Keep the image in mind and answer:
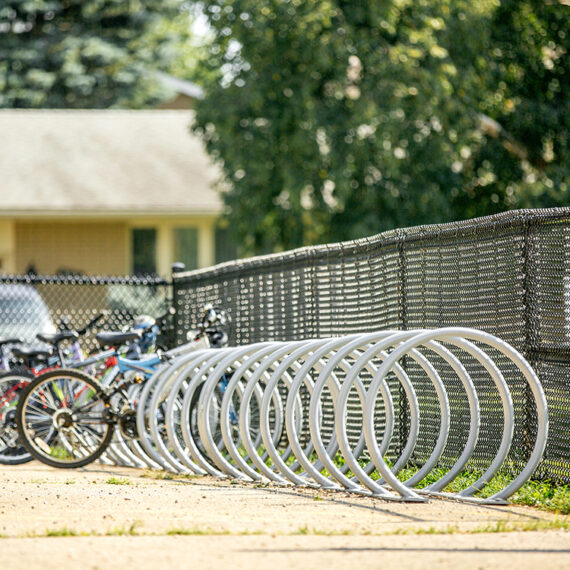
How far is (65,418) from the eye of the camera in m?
9.84

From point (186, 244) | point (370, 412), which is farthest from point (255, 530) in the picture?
point (186, 244)

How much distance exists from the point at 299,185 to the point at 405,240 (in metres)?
11.6

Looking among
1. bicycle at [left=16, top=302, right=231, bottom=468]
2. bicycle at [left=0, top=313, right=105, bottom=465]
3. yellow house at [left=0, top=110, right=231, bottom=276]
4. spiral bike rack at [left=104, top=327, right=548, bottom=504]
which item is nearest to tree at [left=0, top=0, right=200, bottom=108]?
yellow house at [left=0, top=110, right=231, bottom=276]

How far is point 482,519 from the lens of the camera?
20.6 feet

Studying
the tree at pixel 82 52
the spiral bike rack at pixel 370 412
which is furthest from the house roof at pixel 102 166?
the spiral bike rack at pixel 370 412

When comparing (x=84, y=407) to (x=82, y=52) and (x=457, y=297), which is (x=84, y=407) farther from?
(x=82, y=52)

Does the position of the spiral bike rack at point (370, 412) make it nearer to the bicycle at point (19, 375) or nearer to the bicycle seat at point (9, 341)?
the bicycle at point (19, 375)

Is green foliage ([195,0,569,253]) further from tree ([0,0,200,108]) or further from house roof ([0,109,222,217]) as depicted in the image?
tree ([0,0,200,108])

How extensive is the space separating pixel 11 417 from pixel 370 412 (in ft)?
14.6

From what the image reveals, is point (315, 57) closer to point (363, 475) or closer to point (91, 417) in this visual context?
point (91, 417)

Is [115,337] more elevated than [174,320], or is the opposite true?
[174,320]

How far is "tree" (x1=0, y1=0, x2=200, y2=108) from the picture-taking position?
41594mm

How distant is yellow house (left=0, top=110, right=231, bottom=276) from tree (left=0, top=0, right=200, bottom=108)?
11.1m

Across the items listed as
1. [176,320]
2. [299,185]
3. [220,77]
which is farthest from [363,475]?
[220,77]
